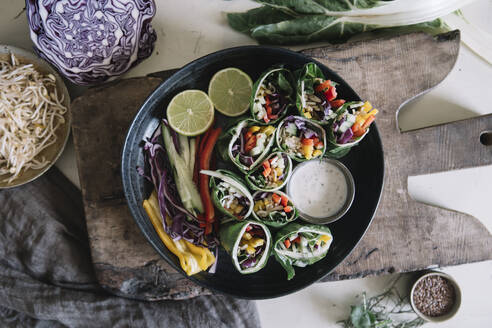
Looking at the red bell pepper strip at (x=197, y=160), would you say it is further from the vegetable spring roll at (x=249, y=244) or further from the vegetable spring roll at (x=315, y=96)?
the vegetable spring roll at (x=315, y=96)

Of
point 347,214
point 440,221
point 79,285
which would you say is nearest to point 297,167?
point 347,214

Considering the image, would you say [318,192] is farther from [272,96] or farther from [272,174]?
[272,96]

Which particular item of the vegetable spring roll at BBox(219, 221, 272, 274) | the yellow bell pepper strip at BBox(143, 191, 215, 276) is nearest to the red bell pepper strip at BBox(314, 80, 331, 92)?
the vegetable spring roll at BBox(219, 221, 272, 274)

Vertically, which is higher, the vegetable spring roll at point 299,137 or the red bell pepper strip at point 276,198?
the vegetable spring roll at point 299,137

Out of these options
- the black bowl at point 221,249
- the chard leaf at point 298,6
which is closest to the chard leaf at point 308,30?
the chard leaf at point 298,6

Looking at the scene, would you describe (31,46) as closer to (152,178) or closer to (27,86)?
(27,86)

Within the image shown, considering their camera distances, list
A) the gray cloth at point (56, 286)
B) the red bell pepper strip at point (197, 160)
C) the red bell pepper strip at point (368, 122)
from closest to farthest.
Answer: the red bell pepper strip at point (368, 122) → the red bell pepper strip at point (197, 160) → the gray cloth at point (56, 286)

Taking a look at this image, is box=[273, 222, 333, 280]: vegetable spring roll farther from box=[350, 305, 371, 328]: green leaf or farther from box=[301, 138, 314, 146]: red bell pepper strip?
box=[350, 305, 371, 328]: green leaf

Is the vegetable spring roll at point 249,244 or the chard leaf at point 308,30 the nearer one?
the vegetable spring roll at point 249,244
